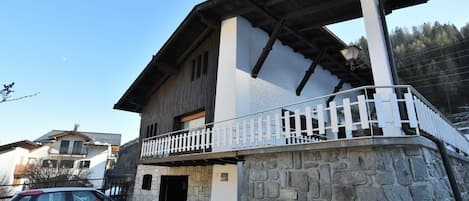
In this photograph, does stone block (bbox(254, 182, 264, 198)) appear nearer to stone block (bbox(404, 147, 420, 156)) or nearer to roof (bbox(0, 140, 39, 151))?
stone block (bbox(404, 147, 420, 156))

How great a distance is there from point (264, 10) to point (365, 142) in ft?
14.9

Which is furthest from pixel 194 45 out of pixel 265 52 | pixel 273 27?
pixel 265 52

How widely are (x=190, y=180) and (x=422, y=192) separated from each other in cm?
543

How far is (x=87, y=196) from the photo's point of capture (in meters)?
5.46

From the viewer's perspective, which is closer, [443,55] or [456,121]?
[456,121]

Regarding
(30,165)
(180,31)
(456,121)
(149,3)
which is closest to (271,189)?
(180,31)

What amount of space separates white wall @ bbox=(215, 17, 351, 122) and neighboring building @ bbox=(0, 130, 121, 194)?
65.3ft

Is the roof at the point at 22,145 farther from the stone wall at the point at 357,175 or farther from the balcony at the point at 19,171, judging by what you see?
the stone wall at the point at 357,175

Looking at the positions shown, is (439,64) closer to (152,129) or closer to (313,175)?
(313,175)

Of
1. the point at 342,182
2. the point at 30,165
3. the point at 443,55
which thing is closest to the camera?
the point at 342,182

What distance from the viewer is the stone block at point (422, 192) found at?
2703 mm

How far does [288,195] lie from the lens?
11.9ft

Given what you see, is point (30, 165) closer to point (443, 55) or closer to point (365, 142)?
point (365, 142)

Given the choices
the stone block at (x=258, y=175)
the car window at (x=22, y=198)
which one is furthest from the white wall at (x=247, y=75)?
the car window at (x=22, y=198)
